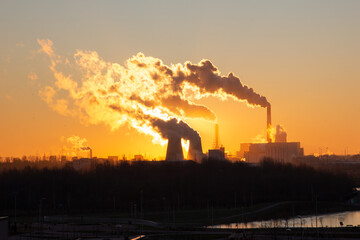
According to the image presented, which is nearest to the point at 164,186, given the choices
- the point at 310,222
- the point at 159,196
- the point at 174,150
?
the point at 159,196

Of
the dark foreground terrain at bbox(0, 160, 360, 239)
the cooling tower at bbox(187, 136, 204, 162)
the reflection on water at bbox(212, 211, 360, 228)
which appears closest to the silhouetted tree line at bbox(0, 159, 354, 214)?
the dark foreground terrain at bbox(0, 160, 360, 239)

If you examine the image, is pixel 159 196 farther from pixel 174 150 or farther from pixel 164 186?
pixel 174 150

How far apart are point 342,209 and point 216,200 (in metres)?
24.8

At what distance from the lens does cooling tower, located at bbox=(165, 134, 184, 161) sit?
185 meters

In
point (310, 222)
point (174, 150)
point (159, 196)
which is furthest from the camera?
point (174, 150)

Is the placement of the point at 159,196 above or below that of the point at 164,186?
below

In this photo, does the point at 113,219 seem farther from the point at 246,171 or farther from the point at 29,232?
the point at 246,171

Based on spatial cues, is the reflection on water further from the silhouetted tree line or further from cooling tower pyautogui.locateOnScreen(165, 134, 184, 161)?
cooling tower pyautogui.locateOnScreen(165, 134, 184, 161)

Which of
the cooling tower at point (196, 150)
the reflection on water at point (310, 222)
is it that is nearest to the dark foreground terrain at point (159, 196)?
the reflection on water at point (310, 222)

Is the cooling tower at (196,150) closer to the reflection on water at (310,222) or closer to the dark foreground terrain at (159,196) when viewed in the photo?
the dark foreground terrain at (159,196)

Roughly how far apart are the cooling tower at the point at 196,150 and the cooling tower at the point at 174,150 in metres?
3.35

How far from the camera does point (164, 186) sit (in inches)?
6230

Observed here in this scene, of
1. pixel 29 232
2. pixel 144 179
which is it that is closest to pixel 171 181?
pixel 144 179

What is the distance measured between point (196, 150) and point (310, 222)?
7902cm
